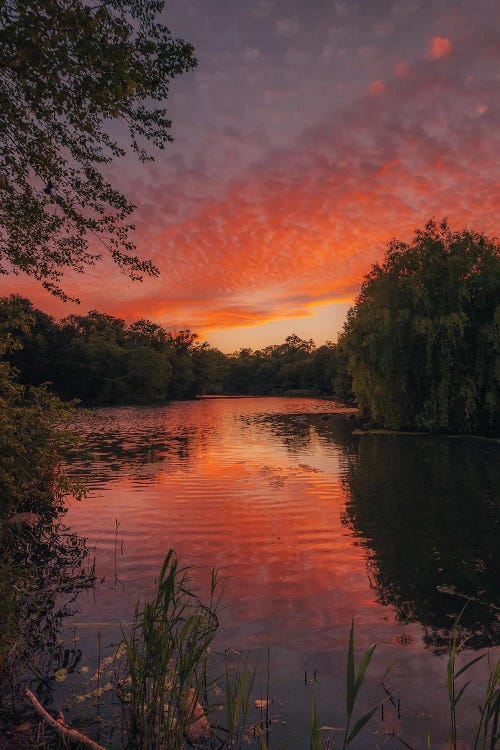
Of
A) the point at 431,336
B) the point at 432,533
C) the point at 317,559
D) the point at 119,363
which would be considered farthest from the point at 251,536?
the point at 119,363

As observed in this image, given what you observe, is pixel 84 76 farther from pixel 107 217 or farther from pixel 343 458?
pixel 343 458

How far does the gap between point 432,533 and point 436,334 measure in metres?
22.2

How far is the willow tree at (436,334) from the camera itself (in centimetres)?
Answer: 3192

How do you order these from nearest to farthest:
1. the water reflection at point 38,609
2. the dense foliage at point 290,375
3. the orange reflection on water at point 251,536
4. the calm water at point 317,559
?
1. the water reflection at point 38,609
2. the calm water at point 317,559
3. the orange reflection on water at point 251,536
4. the dense foliage at point 290,375

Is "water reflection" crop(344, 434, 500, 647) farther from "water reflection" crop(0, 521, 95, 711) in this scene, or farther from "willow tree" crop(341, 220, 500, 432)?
"willow tree" crop(341, 220, 500, 432)

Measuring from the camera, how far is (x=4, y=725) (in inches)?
170

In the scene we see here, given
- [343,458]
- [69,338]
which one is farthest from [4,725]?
[69,338]

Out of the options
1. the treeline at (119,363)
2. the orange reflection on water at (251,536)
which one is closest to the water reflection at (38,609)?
the orange reflection on water at (251,536)

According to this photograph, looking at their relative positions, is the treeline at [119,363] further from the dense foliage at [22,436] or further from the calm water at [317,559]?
the dense foliage at [22,436]

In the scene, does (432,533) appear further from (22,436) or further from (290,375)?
(290,375)

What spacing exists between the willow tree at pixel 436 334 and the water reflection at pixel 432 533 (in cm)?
954

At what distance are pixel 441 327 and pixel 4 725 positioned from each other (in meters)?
32.5

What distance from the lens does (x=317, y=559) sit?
995 cm

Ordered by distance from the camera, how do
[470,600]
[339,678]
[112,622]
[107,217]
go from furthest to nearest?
[107,217] → [470,600] → [112,622] → [339,678]
